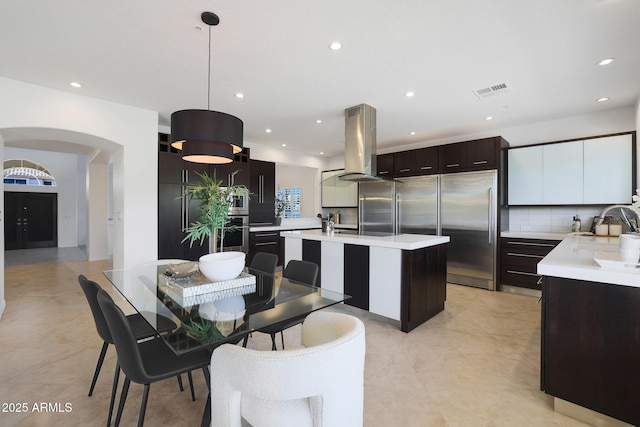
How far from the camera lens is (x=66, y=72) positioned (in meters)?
2.96

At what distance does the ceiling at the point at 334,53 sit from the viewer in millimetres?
2031

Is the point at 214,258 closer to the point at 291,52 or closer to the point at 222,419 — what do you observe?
the point at 222,419

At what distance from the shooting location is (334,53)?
2598mm

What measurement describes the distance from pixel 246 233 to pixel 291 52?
3583mm

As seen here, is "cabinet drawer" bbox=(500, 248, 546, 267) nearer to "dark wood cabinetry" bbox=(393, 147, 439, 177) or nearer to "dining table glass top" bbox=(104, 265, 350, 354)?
"dark wood cabinetry" bbox=(393, 147, 439, 177)

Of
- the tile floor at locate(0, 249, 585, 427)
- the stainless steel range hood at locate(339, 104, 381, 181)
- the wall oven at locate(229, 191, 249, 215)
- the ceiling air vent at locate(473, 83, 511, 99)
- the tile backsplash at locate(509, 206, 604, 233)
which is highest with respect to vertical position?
the ceiling air vent at locate(473, 83, 511, 99)

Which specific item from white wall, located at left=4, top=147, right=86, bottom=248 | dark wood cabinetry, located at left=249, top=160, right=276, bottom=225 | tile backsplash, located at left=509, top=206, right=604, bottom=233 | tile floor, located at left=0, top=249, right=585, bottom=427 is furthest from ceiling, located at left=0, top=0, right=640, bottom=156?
white wall, located at left=4, top=147, right=86, bottom=248

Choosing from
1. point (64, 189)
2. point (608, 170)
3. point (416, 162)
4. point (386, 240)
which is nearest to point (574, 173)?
point (608, 170)

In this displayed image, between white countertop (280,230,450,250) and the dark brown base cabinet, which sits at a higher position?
white countertop (280,230,450,250)

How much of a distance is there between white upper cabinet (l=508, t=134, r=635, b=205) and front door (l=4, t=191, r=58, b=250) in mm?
12664

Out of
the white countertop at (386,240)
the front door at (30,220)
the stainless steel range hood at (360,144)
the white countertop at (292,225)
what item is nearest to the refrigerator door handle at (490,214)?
the white countertop at (386,240)

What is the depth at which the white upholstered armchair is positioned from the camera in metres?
0.93

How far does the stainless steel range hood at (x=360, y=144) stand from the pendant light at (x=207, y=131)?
1.94 meters

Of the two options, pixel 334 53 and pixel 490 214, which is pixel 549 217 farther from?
pixel 334 53
